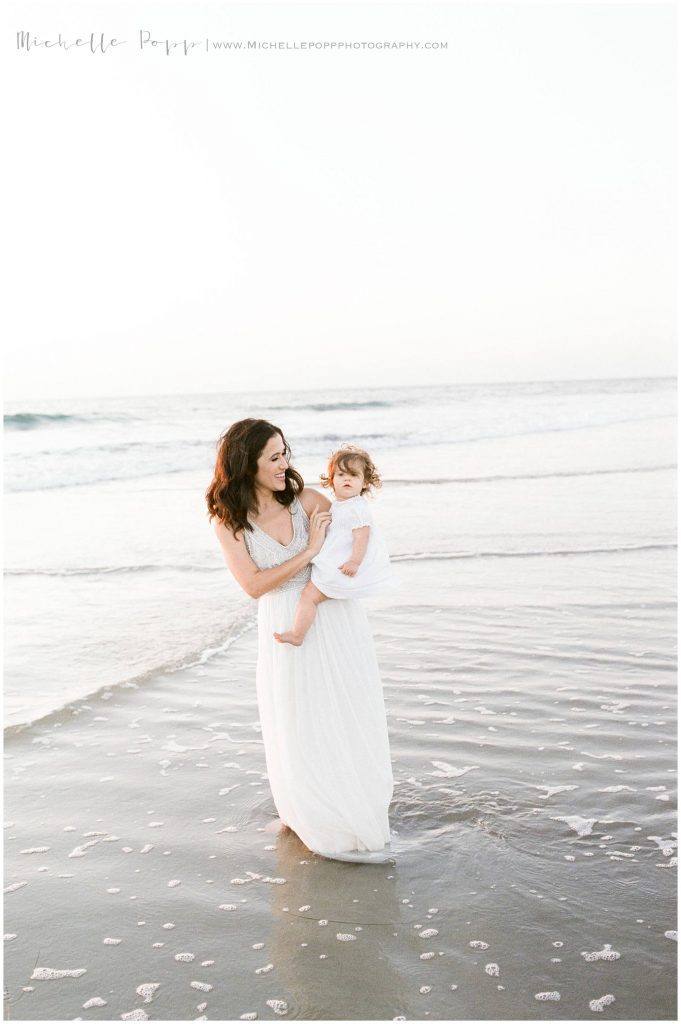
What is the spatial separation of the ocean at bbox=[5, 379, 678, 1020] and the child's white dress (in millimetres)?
1087

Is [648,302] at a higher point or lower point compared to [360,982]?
higher

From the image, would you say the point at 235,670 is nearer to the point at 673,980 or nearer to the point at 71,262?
the point at 673,980

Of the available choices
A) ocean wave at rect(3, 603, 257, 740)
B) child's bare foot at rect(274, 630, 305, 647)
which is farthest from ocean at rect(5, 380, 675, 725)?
child's bare foot at rect(274, 630, 305, 647)

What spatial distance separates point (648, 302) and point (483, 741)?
55.3 feet

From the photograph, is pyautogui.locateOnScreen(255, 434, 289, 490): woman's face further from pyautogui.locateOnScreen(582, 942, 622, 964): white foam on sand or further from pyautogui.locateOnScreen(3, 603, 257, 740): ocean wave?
pyautogui.locateOnScreen(3, 603, 257, 740): ocean wave

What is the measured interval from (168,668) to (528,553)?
4.69m

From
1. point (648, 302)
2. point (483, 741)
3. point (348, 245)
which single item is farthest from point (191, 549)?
point (648, 302)

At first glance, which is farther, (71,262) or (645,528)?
(71,262)

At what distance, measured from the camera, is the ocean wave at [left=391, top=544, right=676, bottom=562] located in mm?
9633

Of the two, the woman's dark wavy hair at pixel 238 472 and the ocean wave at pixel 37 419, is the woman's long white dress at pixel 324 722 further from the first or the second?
the ocean wave at pixel 37 419

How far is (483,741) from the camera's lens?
4949 mm

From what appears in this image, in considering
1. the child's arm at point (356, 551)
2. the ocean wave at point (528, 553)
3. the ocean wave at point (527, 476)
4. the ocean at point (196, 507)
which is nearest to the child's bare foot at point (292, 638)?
the child's arm at point (356, 551)

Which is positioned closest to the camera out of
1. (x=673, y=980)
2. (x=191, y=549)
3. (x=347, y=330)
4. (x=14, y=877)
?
(x=673, y=980)

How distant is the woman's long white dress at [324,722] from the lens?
3.93 m
